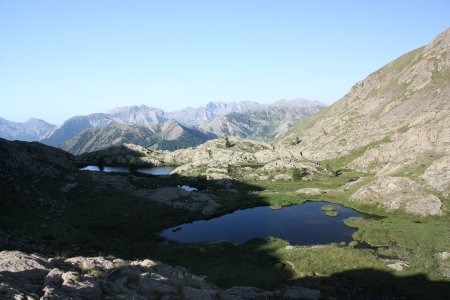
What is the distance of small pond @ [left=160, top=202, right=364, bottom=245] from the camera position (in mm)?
85688

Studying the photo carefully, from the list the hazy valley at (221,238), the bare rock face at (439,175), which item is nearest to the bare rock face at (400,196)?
the hazy valley at (221,238)

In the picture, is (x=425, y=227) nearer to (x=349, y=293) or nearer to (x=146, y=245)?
(x=349, y=293)

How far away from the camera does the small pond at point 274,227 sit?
85.7 metres

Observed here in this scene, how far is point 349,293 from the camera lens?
4869 centimetres

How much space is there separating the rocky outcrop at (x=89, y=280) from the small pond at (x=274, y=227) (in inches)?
2179

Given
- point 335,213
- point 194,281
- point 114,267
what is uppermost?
point 114,267

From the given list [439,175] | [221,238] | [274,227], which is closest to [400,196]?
[439,175]

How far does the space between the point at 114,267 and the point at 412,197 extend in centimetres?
9224

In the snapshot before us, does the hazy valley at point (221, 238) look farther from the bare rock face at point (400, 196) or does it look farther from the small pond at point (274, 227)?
the small pond at point (274, 227)

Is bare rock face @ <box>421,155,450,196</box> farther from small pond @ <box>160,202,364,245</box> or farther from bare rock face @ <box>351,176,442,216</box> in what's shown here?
small pond @ <box>160,202,364,245</box>

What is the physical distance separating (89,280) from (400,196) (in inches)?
3783

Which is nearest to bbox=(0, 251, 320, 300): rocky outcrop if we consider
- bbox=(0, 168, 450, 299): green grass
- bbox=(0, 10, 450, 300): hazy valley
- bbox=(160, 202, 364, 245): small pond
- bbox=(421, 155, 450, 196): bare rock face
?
bbox=(0, 10, 450, 300): hazy valley

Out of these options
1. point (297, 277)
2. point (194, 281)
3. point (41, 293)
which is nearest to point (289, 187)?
point (297, 277)

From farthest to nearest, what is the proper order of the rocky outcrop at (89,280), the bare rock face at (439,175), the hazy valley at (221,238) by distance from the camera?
the bare rock face at (439,175) → the hazy valley at (221,238) → the rocky outcrop at (89,280)
